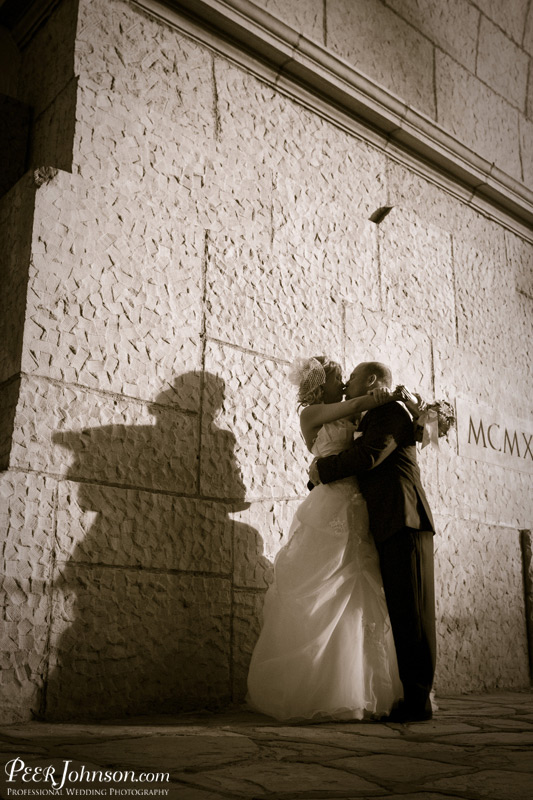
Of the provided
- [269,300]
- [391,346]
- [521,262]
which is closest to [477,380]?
[391,346]

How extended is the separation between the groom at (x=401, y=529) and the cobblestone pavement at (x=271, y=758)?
0.22 m

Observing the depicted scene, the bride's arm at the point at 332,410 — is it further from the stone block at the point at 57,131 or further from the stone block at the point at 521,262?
the stone block at the point at 521,262

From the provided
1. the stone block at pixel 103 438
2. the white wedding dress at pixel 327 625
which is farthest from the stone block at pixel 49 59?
the white wedding dress at pixel 327 625

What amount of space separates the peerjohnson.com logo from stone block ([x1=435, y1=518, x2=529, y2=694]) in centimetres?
304

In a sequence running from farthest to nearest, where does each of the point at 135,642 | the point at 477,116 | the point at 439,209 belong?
1. the point at 477,116
2. the point at 439,209
3. the point at 135,642

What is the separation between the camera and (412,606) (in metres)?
3.37

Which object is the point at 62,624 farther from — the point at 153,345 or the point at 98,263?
the point at 98,263

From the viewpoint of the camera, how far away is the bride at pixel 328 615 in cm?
328

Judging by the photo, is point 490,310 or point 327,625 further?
point 490,310

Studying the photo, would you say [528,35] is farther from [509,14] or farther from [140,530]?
[140,530]

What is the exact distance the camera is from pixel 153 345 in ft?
12.7

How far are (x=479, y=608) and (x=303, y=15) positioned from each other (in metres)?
4.10

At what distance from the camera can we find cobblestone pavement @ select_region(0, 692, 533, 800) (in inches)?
73.4

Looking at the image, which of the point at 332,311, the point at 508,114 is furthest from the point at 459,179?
the point at 332,311
